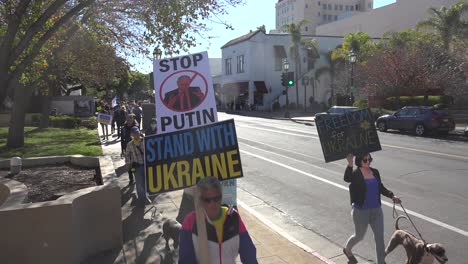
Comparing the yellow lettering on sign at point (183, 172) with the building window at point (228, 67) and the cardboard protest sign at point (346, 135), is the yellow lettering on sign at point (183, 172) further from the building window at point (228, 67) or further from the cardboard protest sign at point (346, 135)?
the building window at point (228, 67)

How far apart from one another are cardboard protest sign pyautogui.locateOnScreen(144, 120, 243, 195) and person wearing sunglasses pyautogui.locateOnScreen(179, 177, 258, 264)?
1.54 metres

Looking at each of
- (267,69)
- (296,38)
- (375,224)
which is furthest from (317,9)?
(375,224)

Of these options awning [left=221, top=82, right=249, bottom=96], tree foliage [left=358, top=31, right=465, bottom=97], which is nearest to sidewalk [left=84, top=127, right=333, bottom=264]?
tree foliage [left=358, top=31, right=465, bottom=97]

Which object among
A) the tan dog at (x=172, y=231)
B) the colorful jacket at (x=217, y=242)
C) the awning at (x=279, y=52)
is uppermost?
the awning at (x=279, y=52)

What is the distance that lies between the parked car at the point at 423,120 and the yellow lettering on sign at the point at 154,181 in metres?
20.5

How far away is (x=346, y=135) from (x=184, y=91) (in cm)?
237

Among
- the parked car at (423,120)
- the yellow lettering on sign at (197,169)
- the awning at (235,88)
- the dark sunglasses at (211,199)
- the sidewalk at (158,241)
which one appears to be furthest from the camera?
the awning at (235,88)

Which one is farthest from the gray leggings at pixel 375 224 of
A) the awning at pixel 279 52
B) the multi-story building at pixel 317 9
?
Result: the multi-story building at pixel 317 9

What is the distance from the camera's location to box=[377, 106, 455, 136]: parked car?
22125 mm

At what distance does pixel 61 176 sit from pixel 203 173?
451 cm

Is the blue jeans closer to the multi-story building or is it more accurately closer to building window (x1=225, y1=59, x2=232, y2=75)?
building window (x1=225, y1=59, x2=232, y2=75)

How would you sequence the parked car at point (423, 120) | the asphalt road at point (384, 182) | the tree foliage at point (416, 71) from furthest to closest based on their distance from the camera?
1. the tree foliage at point (416, 71)
2. the parked car at point (423, 120)
3. the asphalt road at point (384, 182)

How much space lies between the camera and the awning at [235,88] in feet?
183

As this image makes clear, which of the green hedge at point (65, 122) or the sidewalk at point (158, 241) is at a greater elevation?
the green hedge at point (65, 122)
